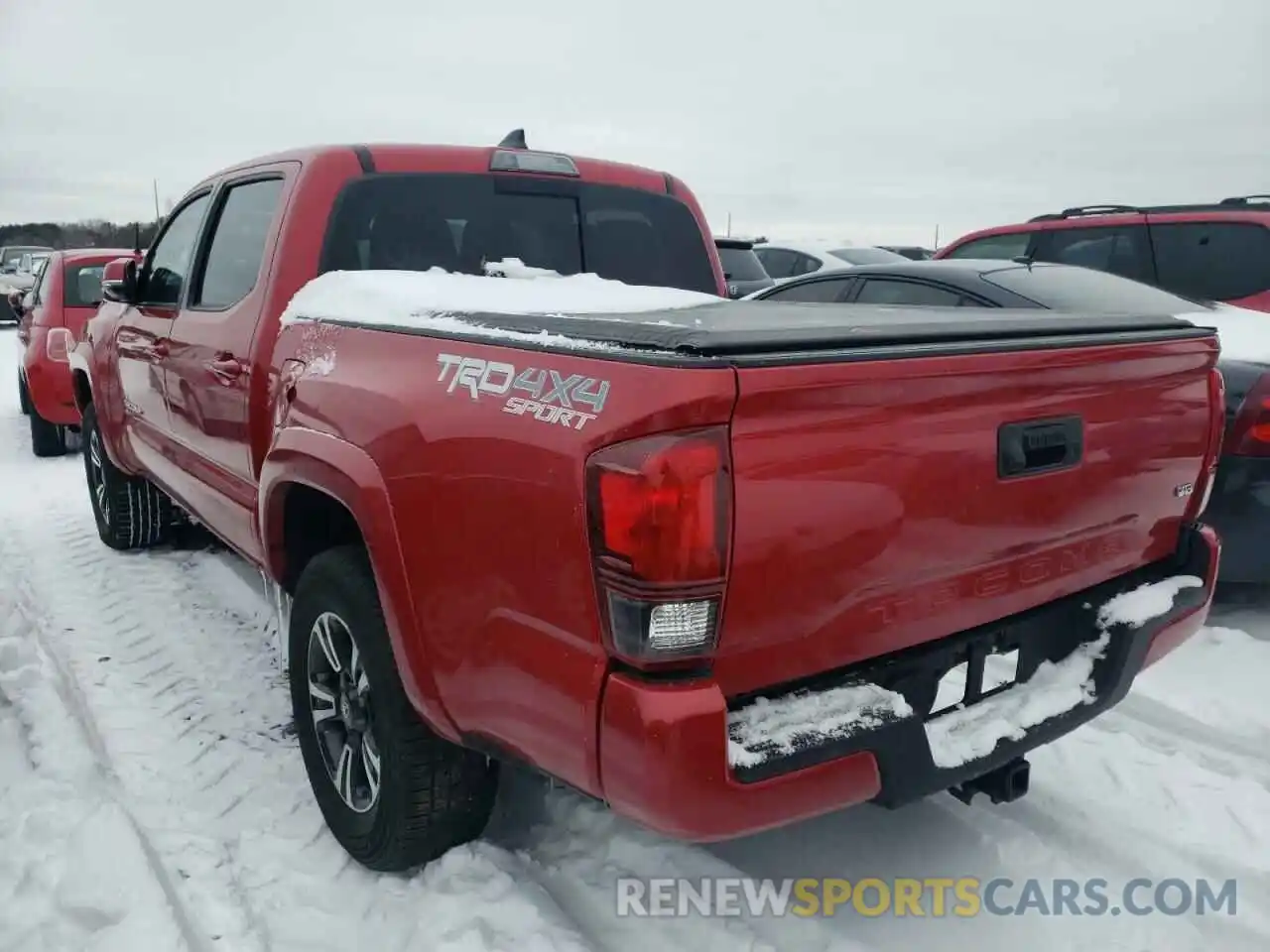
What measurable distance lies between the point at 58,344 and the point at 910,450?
8.27m

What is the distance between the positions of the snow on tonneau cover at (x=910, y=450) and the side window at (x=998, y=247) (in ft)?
14.5

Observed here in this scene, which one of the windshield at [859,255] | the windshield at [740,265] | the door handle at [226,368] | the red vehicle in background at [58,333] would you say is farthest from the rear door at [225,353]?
the windshield at [859,255]

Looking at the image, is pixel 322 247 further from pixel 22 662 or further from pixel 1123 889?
pixel 1123 889

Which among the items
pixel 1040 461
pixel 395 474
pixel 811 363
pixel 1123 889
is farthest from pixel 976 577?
pixel 395 474

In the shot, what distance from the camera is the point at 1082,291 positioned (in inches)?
192

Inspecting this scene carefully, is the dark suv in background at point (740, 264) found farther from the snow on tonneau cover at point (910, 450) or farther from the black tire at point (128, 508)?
the snow on tonneau cover at point (910, 450)

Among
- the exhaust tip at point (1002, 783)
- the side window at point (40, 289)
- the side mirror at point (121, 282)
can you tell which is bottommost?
the exhaust tip at point (1002, 783)

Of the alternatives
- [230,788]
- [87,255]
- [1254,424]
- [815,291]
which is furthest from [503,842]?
[87,255]

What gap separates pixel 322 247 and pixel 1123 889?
114 inches

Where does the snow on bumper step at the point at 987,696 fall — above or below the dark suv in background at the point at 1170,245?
below

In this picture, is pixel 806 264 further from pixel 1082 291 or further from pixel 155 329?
pixel 155 329

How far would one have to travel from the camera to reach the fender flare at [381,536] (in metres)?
2.24

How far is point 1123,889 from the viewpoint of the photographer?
2576 mm

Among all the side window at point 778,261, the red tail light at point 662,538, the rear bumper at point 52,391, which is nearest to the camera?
the red tail light at point 662,538
